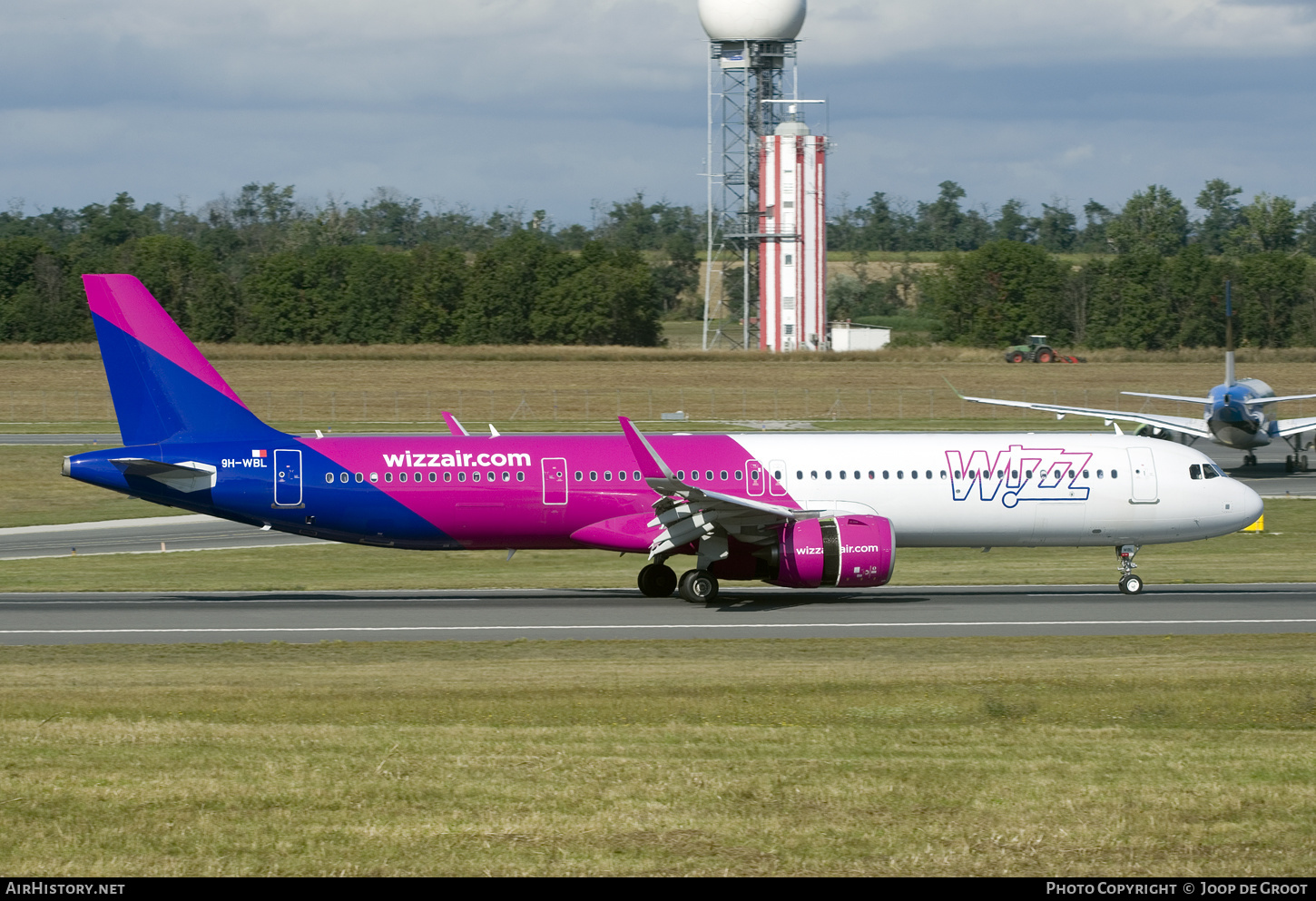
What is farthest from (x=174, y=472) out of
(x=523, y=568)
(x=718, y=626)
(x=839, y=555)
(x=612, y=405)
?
(x=612, y=405)

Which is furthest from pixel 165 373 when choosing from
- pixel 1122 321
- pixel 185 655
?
pixel 1122 321

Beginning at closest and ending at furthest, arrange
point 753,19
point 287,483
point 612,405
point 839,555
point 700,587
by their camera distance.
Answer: point 839,555
point 700,587
point 287,483
point 612,405
point 753,19

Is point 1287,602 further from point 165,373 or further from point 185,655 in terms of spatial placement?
point 165,373

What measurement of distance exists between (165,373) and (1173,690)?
20.5 m

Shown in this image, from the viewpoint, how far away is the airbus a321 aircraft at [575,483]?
95.2 feet

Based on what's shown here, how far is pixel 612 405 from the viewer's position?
88875 millimetres

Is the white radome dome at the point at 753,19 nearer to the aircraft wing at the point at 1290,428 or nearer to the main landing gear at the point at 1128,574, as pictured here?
the aircraft wing at the point at 1290,428

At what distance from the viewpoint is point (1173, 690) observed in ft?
57.2

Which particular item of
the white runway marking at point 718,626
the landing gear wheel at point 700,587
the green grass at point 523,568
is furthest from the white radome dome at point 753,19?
the white runway marking at point 718,626

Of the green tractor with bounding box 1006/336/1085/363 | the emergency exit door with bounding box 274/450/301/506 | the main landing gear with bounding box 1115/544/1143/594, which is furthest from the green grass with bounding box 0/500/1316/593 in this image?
the green tractor with bounding box 1006/336/1085/363

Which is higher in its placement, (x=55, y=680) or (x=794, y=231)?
(x=794, y=231)

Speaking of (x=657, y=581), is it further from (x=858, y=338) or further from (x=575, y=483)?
(x=858, y=338)

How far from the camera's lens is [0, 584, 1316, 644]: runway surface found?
24.9 meters

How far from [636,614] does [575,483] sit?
328cm
